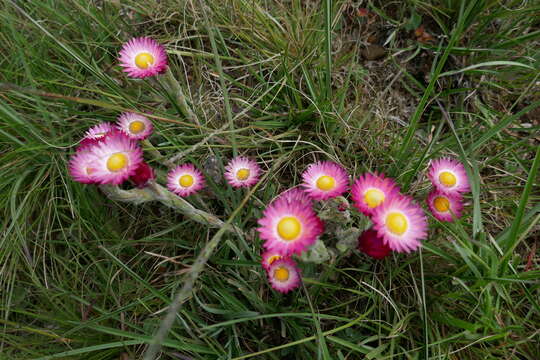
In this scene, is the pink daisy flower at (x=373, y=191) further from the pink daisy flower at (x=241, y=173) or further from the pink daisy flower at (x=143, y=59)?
the pink daisy flower at (x=143, y=59)

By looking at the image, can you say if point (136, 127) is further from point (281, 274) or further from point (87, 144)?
point (281, 274)

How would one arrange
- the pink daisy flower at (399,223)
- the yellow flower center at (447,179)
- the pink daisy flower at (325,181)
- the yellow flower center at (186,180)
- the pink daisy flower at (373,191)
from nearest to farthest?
1. the pink daisy flower at (399,223)
2. the pink daisy flower at (373,191)
3. the pink daisy flower at (325,181)
4. the yellow flower center at (447,179)
5. the yellow flower center at (186,180)

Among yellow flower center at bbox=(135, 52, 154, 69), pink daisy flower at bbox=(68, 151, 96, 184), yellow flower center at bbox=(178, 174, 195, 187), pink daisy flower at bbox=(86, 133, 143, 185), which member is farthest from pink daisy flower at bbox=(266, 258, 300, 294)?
yellow flower center at bbox=(135, 52, 154, 69)

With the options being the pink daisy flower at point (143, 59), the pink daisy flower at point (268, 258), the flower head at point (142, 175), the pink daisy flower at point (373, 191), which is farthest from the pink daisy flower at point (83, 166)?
the pink daisy flower at point (373, 191)

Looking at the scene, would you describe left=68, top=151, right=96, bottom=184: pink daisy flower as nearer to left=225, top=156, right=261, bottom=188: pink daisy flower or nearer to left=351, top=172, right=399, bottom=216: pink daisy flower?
left=225, top=156, right=261, bottom=188: pink daisy flower

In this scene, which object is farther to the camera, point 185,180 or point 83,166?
point 185,180

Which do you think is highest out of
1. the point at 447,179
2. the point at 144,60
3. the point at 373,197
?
the point at 144,60

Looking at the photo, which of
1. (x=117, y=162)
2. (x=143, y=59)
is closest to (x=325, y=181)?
(x=117, y=162)
